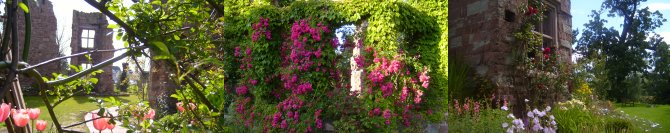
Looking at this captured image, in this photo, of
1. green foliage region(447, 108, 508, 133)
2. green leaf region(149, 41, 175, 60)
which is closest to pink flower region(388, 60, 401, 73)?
green foliage region(447, 108, 508, 133)

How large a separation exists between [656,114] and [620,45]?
1.16 feet

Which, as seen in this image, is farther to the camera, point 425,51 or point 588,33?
point 425,51

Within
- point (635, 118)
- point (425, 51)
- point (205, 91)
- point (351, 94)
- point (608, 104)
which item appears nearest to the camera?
point (205, 91)

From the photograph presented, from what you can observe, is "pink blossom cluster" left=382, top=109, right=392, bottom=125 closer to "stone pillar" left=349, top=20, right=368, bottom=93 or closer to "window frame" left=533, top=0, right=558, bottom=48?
"stone pillar" left=349, top=20, right=368, bottom=93

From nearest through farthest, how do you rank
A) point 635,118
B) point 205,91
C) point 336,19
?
point 205,91 < point 635,118 < point 336,19

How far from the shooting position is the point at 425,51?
2.76m

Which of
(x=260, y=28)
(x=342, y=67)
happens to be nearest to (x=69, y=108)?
(x=260, y=28)

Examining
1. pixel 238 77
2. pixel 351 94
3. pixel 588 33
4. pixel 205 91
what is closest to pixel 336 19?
pixel 351 94

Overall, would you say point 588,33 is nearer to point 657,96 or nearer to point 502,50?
point 657,96

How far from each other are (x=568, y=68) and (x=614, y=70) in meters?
0.93

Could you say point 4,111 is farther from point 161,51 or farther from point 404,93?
point 404,93

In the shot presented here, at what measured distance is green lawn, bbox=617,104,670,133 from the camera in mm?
1940

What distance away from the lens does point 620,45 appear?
2020mm

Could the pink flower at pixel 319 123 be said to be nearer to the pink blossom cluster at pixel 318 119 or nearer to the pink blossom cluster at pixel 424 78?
the pink blossom cluster at pixel 318 119
